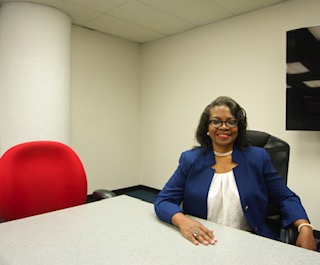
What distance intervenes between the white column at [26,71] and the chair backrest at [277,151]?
7.77 feet

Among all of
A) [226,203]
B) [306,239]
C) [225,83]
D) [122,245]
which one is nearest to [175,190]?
[226,203]

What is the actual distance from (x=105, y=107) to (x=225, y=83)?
6.07 feet

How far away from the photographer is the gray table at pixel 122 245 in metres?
0.85

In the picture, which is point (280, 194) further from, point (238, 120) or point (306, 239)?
point (238, 120)

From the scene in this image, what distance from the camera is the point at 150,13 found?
10.5ft

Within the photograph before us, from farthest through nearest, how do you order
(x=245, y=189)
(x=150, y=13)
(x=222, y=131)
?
(x=150, y=13) < (x=222, y=131) < (x=245, y=189)

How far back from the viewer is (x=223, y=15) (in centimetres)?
321

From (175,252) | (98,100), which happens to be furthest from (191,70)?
(175,252)

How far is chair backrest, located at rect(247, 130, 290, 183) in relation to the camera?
1563mm

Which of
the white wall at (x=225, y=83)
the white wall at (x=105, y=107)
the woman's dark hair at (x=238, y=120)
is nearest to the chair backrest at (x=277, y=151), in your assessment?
the woman's dark hair at (x=238, y=120)

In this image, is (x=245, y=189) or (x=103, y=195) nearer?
(x=245, y=189)

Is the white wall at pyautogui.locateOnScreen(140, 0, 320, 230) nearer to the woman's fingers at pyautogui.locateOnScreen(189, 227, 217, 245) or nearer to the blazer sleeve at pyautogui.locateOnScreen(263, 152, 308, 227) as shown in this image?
the blazer sleeve at pyautogui.locateOnScreen(263, 152, 308, 227)

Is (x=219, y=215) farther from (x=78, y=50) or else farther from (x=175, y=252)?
(x=78, y=50)

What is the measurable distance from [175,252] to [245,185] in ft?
1.82
